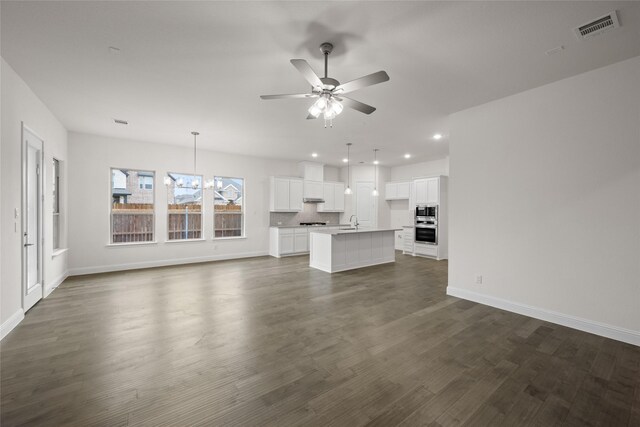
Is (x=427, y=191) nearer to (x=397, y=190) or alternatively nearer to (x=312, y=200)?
(x=397, y=190)

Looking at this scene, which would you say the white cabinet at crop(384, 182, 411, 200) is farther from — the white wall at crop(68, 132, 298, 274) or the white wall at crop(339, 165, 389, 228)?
the white wall at crop(68, 132, 298, 274)

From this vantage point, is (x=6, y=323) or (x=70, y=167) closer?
(x=6, y=323)

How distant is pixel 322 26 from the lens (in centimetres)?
236

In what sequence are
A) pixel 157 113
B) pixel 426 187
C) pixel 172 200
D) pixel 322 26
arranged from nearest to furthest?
pixel 322 26 → pixel 157 113 → pixel 172 200 → pixel 426 187

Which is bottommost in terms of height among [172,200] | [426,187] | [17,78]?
[172,200]

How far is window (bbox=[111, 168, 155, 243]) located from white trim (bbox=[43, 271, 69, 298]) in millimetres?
1068

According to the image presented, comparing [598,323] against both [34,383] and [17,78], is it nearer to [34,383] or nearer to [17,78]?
[34,383]

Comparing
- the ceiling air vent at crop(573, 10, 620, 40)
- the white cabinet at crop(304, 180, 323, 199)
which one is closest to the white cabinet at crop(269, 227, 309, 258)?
the white cabinet at crop(304, 180, 323, 199)

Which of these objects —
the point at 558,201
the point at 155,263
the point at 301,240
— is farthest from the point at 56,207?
the point at 558,201

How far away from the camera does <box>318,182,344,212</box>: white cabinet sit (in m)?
9.33

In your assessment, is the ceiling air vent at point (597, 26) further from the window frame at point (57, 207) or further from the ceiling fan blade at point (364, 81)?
the window frame at point (57, 207)

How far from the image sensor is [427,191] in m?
8.01

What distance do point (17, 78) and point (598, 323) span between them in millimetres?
7478

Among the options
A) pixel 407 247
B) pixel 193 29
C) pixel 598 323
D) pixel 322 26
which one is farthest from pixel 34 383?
pixel 407 247
